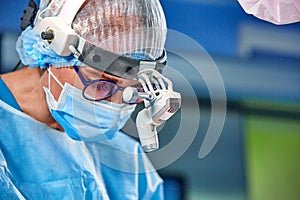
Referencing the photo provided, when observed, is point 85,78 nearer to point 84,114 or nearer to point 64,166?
point 84,114

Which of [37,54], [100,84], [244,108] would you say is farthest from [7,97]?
[244,108]

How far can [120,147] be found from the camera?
1.88 meters

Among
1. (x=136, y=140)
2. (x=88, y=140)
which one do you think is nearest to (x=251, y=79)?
(x=136, y=140)

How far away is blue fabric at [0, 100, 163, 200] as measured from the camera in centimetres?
162

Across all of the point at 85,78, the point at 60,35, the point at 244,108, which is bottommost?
the point at 244,108

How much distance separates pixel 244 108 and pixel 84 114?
3.42ft

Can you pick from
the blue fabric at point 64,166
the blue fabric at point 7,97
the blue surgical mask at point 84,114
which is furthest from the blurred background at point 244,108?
the blue fabric at point 7,97

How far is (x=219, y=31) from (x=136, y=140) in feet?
2.27

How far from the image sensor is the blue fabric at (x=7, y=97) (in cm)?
170

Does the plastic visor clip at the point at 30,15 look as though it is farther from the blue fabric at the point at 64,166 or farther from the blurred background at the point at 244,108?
the blurred background at the point at 244,108

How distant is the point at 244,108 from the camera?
2.56 m

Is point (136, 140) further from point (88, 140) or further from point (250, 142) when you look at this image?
point (250, 142)

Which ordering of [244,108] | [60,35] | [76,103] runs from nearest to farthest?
[60,35], [76,103], [244,108]

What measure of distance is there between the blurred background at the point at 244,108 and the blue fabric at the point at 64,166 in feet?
1.26
